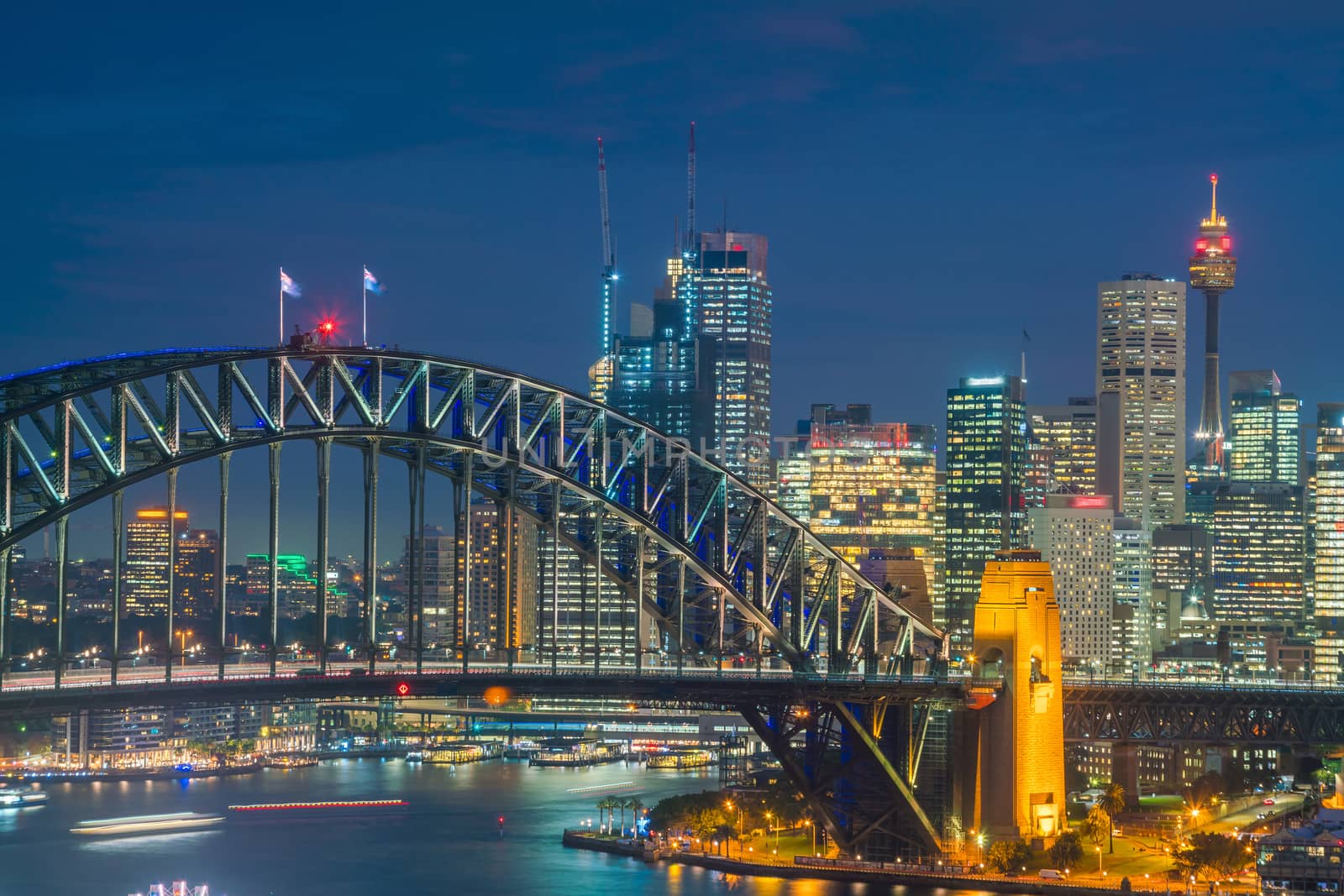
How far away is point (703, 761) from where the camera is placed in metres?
198

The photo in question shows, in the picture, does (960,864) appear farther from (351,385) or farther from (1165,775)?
(1165,775)

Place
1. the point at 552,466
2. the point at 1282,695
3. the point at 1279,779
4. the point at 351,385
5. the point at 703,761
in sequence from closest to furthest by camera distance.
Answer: the point at 351,385
the point at 552,466
the point at 1282,695
the point at 1279,779
the point at 703,761

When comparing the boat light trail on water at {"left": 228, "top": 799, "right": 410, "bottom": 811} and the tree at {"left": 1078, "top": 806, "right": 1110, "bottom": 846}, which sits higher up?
the tree at {"left": 1078, "top": 806, "right": 1110, "bottom": 846}

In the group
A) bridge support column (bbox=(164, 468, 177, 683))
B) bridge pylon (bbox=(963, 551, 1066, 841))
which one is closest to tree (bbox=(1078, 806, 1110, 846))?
bridge pylon (bbox=(963, 551, 1066, 841))

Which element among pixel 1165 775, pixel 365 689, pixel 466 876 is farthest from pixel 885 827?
pixel 1165 775

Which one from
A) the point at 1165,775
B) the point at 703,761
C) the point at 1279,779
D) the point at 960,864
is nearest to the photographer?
the point at 960,864

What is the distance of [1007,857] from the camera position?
112 m

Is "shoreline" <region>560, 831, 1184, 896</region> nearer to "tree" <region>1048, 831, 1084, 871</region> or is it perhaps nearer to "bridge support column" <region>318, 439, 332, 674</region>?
"tree" <region>1048, 831, 1084, 871</region>

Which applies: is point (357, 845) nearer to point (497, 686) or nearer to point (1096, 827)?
point (497, 686)

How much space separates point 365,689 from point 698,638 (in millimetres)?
21823

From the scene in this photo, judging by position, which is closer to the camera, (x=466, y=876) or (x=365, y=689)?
(x=365, y=689)

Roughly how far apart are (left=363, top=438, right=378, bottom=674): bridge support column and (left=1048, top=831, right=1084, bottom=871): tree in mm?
34398

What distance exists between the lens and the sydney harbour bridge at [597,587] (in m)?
88.0

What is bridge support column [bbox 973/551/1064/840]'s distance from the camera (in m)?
114
